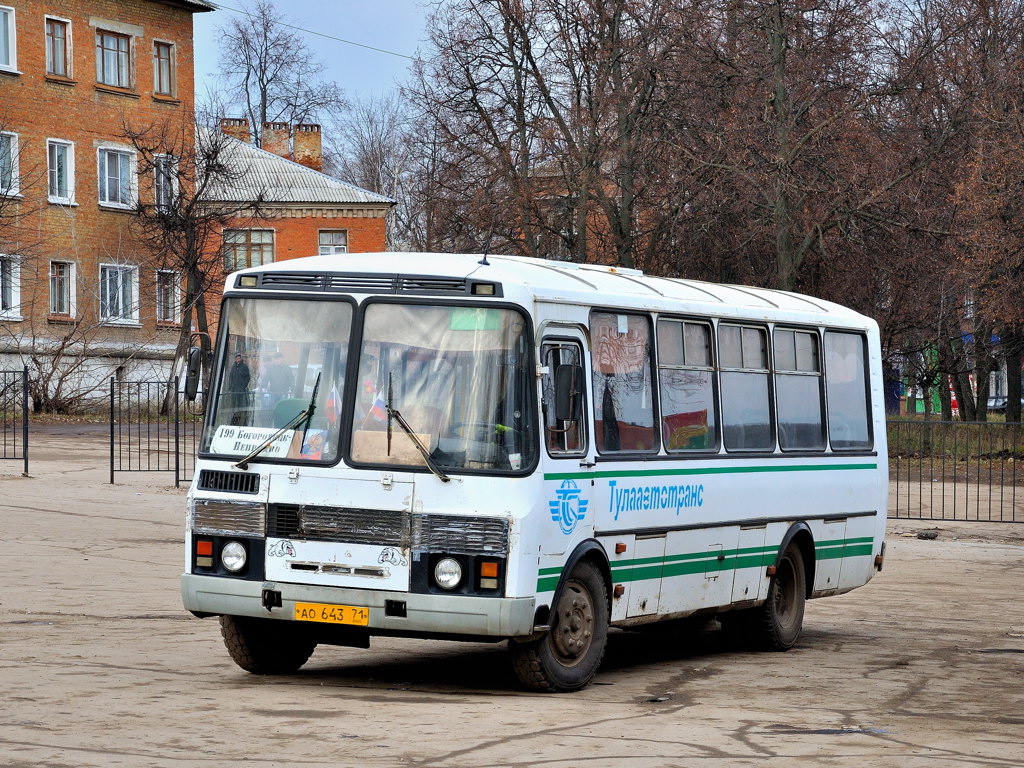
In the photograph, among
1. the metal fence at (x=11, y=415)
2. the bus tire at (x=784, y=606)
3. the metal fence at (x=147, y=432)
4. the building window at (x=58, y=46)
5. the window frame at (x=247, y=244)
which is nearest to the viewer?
the bus tire at (x=784, y=606)

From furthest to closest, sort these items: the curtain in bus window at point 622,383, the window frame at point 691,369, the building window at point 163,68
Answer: the building window at point 163,68 < the window frame at point 691,369 < the curtain in bus window at point 622,383

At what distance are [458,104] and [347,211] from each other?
25.3 m

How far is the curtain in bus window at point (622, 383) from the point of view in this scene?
10.7 meters

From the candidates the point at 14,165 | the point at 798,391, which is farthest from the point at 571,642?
the point at 14,165

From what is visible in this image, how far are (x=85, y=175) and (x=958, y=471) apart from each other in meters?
32.8

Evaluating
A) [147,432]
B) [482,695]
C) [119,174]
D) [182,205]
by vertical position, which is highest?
[119,174]

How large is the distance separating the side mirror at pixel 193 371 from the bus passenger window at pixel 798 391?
4850 millimetres

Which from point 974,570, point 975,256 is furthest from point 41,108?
point 974,570

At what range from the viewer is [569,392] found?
995 cm

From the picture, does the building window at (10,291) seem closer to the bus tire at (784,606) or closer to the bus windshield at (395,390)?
the bus tire at (784,606)

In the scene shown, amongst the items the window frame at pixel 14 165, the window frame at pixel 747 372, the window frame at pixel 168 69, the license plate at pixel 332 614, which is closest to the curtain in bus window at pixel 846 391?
the window frame at pixel 747 372

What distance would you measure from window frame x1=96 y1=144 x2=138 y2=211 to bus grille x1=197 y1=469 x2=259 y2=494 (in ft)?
140

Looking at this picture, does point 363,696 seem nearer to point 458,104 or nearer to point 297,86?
point 458,104

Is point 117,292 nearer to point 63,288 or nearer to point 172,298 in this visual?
point 63,288
